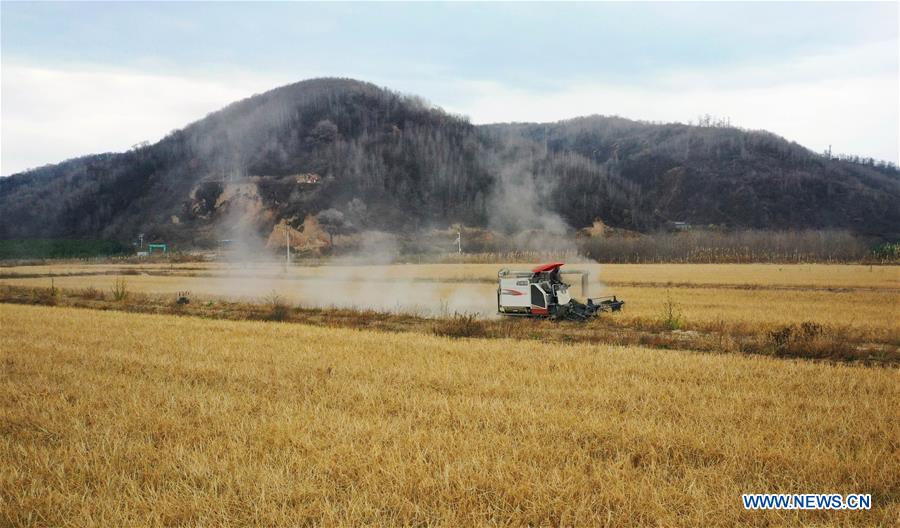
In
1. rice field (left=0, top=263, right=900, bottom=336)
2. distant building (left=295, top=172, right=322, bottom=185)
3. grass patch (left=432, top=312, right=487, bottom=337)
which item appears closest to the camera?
grass patch (left=432, top=312, right=487, bottom=337)

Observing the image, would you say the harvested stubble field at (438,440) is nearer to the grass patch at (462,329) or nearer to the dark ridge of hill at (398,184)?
the grass patch at (462,329)

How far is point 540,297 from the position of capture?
69.4 feet

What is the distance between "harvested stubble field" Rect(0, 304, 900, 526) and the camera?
5848 mm

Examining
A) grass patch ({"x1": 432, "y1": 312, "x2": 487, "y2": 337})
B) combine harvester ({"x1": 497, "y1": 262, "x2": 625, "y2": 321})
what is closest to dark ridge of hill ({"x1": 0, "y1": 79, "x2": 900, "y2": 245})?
combine harvester ({"x1": 497, "y1": 262, "x2": 625, "y2": 321})

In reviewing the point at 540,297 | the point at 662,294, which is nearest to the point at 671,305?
the point at 540,297

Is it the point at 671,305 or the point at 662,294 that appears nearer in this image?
the point at 671,305

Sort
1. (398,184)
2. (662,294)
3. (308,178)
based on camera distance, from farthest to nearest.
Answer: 1. (398,184)
2. (308,178)
3. (662,294)

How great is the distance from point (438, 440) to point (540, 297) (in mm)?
14013

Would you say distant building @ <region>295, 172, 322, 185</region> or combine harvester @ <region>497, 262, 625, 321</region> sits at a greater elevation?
distant building @ <region>295, 172, 322, 185</region>

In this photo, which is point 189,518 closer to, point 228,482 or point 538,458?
point 228,482

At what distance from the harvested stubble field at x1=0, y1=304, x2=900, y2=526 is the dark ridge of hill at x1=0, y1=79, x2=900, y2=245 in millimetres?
112657

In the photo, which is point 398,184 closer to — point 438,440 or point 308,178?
point 308,178

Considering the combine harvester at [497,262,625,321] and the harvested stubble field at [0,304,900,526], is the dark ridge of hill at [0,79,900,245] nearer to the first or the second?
the combine harvester at [497,262,625,321]

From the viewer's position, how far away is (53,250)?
124 meters
